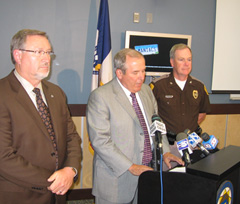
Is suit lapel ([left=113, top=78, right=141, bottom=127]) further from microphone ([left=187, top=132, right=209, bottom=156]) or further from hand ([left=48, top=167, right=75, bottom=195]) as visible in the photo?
hand ([left=48, top=167, right=75, bottom=195])

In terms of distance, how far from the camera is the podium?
1.18 meters

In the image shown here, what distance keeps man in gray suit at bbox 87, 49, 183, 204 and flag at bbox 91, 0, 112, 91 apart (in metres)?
1.18

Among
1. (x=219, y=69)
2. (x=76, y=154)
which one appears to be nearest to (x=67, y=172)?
(x=76, y=154)

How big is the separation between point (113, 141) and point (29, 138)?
61cm

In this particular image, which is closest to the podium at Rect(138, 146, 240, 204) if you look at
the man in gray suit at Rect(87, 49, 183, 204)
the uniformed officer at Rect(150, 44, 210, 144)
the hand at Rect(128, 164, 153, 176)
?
the hand at Rect(128, 164, 153, 176)

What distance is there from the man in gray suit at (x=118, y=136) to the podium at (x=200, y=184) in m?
0.34

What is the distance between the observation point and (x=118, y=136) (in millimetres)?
1814

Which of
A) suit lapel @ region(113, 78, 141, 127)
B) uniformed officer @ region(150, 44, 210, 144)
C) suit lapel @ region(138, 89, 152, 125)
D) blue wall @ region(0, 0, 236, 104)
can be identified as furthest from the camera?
blue wall @ region(0, 0, 236, 104)

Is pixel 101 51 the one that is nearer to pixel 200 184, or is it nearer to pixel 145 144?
pixel 145 144

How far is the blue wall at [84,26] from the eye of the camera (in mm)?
3096

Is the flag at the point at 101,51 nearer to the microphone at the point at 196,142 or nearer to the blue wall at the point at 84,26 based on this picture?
the blue wall at the point at 84,26

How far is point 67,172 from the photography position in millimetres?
1631

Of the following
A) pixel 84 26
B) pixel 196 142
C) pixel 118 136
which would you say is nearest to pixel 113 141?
pixel 118 136

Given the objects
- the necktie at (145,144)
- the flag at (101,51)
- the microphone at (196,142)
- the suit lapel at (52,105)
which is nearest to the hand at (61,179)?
the suit lapel at (52,105)
